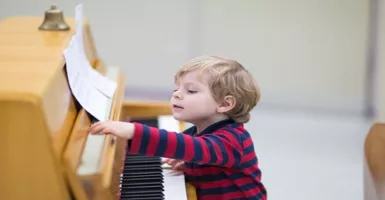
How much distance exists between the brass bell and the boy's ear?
0.44m

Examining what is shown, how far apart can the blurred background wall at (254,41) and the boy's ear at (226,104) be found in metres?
2.21

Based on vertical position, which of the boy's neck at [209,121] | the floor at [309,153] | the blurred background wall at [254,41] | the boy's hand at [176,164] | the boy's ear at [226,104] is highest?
the boy's ear at [226,104]

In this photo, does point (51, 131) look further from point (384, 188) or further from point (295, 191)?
point (295, 191)

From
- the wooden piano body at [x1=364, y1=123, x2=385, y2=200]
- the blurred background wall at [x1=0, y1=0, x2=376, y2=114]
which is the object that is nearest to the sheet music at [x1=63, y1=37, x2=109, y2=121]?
the wooden piano body at [x1=364, y1=123, x2=385, y2=200]

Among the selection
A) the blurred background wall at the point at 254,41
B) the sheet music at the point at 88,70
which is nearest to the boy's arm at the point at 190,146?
the sheet music at the point at 88,70

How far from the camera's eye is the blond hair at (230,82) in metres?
1.45

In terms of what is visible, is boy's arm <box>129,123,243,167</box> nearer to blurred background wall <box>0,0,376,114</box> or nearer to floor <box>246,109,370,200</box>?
floor <box>246,109,370,200</box>

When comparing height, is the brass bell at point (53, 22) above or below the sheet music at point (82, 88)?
above

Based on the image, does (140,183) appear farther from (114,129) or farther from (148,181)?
(114,129)

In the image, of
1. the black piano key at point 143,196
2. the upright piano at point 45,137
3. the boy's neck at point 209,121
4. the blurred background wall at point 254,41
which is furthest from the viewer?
the blurred background wall at point 254,41

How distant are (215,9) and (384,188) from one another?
6.87 feet

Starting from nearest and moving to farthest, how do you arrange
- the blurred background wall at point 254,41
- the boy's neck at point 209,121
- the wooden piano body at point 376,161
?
the boy's neck at point 209,121
the wooden piano body at point 376,161
the blurred background wall at point 254,41

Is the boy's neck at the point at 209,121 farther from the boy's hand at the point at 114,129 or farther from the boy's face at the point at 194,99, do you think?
the boy's hand at the point at 114,129

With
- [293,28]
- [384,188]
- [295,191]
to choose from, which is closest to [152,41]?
[293,28]
